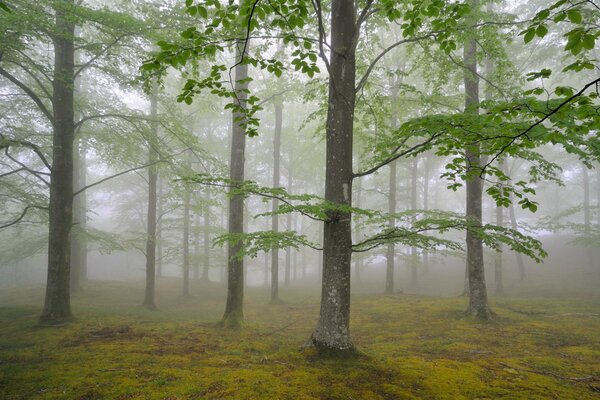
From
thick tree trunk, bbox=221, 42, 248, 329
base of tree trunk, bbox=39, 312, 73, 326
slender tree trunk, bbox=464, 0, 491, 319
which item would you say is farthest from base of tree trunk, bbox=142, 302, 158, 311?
slender tree trunk, bbox=464, 0, 491, 319

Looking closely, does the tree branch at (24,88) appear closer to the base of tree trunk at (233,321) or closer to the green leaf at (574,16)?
the base of tree trunk at (233,321)

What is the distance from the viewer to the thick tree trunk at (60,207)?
8.28 meters

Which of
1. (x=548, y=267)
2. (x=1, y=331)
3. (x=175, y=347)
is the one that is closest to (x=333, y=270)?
(x=175, y=347)

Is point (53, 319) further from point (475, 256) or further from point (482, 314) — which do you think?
point (475, 256)

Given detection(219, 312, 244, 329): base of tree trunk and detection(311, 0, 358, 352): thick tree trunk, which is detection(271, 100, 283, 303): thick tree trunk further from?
detection(311, 0, 358, 352): thick tree trunk

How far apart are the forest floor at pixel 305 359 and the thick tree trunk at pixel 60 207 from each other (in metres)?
0.59

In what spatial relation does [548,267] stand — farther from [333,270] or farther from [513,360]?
[333,270]

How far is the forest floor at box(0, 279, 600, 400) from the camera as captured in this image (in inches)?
165

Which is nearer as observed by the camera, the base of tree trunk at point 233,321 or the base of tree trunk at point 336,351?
the base of tree trunk at point 336,351

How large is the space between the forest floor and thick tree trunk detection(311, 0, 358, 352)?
1.57 feet

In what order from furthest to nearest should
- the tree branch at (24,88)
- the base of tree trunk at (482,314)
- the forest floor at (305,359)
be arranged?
the base of tree trunk at (482,314) → the tree branch at (24,88) → the forest floor at (305,359)

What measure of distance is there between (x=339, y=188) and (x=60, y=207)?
311 inches

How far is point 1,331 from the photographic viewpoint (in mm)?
7715

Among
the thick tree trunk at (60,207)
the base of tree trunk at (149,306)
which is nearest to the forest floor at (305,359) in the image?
the thick tree trunk at (60,207)
